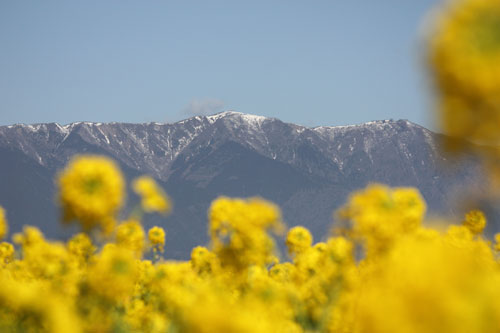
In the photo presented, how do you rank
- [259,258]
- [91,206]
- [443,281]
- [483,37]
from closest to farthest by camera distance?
[443,281], [483,37], [91,206], [259,258]

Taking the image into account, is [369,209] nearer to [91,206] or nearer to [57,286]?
[91,206]

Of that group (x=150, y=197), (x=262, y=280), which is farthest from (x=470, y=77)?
(x=262, y=280)

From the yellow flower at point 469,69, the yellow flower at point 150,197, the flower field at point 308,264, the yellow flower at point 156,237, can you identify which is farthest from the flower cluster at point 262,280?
the yellow flower at point 156,237

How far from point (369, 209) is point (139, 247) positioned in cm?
325

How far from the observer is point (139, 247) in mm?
6367

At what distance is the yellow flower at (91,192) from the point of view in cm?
320

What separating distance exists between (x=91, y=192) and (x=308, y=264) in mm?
4401

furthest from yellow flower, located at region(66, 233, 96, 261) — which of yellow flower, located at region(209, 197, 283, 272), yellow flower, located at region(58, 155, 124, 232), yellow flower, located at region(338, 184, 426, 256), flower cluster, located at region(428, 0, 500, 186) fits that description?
flower cluster, located at region(428, 0, 500, 186)

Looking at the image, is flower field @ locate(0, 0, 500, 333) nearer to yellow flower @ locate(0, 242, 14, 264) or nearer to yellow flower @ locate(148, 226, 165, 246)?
yellow flower @ locate(0, 242, 14, 264)

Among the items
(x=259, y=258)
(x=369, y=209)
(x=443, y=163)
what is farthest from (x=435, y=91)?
(x=259, y=258)

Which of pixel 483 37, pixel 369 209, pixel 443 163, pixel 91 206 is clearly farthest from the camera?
pixel 369 209

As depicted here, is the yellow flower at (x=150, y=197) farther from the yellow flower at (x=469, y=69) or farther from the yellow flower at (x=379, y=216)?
the yellow flower at (x=469, y=69)

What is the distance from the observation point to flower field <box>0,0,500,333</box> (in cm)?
79

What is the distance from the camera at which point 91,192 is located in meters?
3.34
